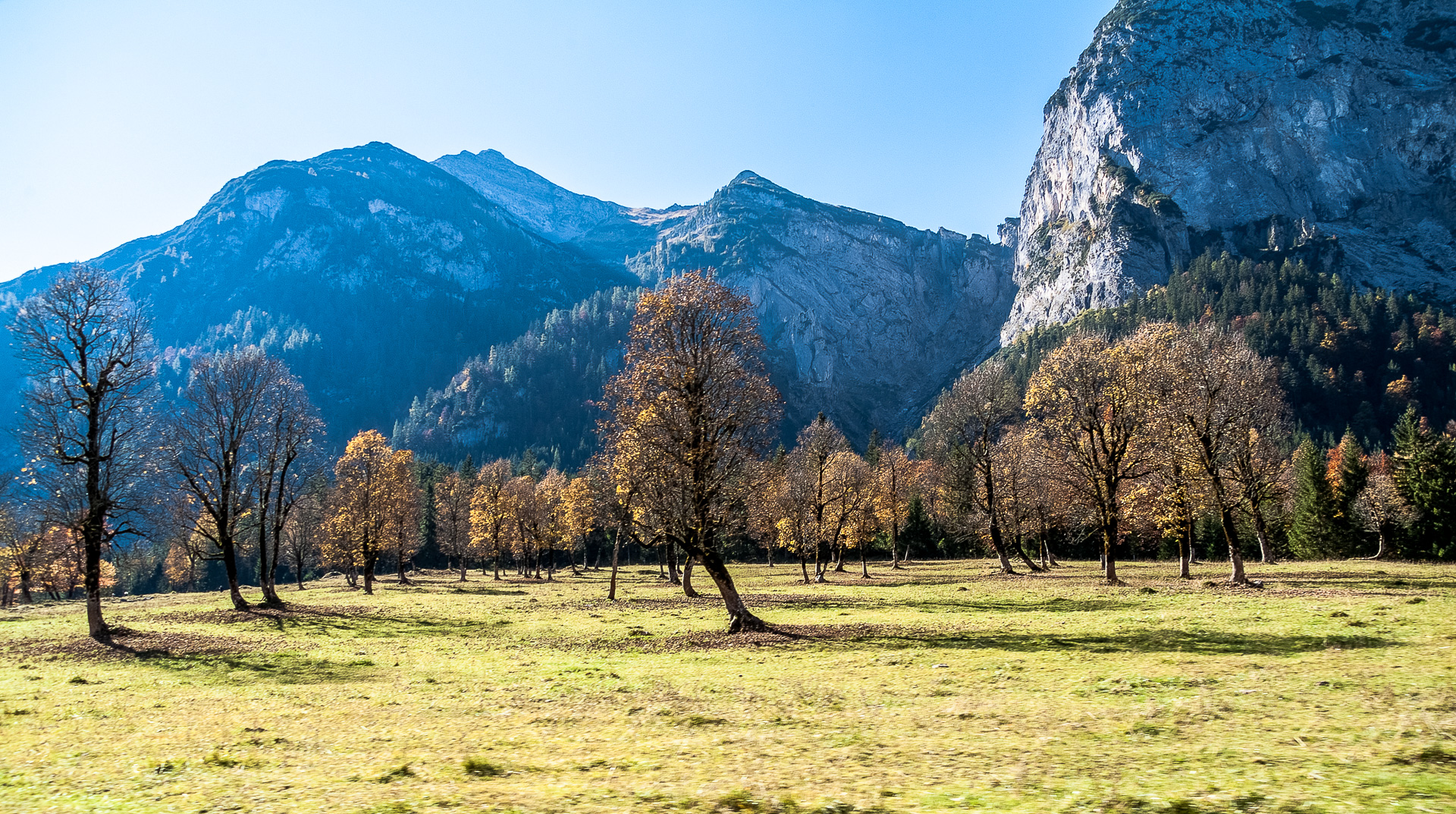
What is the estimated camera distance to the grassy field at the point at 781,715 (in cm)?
907

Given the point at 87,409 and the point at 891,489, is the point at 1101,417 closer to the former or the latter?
the point at 891,489

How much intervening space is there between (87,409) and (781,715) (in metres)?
34.1

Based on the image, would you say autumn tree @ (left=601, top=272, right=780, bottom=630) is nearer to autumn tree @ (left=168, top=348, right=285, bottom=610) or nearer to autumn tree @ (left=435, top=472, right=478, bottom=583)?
autumn tree @ (left=168, top=348, right=285, bottom=610)

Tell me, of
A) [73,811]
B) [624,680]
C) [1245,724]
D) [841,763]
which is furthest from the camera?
[624,680]

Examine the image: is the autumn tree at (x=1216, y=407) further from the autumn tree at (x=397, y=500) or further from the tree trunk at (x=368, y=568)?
the tree trunk at (x=368, y=568)

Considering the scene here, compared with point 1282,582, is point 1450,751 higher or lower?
higher

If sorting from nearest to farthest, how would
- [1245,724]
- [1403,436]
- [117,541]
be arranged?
[1245,724], [117,541], [1403,436]

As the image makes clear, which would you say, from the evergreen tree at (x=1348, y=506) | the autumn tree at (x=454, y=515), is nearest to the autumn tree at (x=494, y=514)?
the autumn tree at (x=454, y=515)

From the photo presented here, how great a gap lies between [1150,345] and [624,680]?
1667 inches

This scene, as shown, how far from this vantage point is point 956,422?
65375 millimetres

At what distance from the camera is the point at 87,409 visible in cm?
3075

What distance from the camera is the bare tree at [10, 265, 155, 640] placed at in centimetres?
2927

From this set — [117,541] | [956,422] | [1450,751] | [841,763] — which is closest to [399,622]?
[117,541]

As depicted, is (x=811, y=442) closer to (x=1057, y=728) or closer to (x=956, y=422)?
(x=956, y=422)
